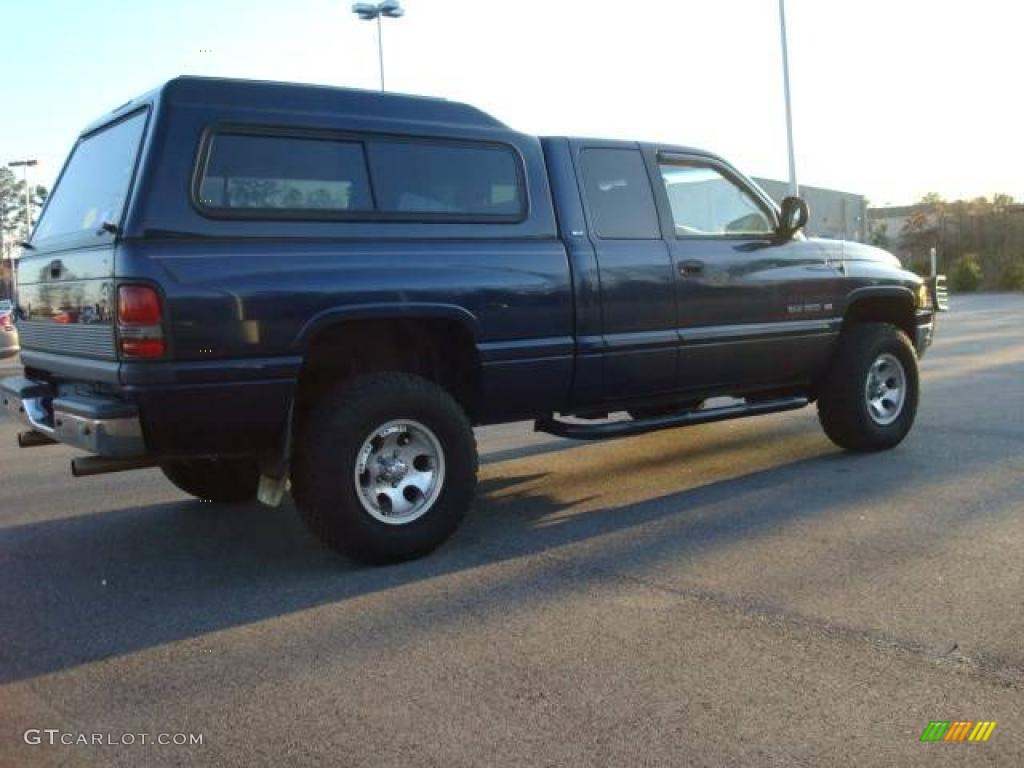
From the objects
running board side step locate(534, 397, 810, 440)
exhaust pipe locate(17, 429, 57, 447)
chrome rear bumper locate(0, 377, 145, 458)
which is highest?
chrome rear bumper locate(0, 377, 145, 458)

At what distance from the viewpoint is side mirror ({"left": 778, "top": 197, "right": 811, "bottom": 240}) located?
251 inches

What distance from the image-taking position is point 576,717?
3.15 meters

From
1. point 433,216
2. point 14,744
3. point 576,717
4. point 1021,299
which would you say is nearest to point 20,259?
point 433,216

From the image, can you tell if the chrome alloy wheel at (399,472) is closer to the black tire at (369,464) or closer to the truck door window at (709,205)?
the black tire at (369,464)

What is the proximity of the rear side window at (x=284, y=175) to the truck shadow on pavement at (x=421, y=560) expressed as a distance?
1.69 metres

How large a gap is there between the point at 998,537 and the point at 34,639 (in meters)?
4.28

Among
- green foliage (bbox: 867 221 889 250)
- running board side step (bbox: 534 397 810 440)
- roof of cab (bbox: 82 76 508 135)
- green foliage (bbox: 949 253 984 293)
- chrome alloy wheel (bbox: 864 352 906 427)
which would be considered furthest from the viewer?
green foliage (bbox: 867 221 889 250)

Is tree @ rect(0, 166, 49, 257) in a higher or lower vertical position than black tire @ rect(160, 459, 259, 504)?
higher

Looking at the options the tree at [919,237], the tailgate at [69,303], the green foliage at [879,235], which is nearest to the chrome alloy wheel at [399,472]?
the tailgate at [69,303]

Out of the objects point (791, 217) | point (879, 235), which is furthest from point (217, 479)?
point (879, 235)

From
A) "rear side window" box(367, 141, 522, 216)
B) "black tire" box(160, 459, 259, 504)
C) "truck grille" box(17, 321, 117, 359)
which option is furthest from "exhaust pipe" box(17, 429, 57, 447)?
"rear side window" box(367, 141, 522, 216)

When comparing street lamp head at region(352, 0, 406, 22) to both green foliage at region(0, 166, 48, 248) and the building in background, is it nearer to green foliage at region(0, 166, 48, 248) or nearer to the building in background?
the building in background

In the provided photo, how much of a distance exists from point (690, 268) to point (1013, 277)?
33659mm

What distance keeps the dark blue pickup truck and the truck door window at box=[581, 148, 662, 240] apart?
0.05ft
